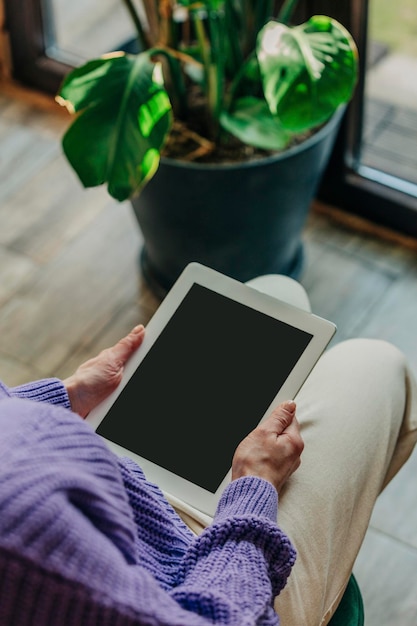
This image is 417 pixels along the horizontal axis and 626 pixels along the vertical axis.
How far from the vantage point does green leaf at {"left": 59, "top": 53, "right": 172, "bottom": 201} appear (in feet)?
4.68

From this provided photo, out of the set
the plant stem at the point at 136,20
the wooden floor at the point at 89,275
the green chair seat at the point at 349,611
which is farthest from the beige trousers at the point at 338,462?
the plant stem at the point at 136,20

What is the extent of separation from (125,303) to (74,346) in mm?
163

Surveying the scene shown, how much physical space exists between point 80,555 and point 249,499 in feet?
1.06

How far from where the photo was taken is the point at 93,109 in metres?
1.44

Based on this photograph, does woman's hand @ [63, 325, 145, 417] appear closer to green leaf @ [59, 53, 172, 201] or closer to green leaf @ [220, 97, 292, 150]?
green leaf @ [59, 53, 172, 201]

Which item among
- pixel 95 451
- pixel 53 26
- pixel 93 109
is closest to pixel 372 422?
pixel 95 451

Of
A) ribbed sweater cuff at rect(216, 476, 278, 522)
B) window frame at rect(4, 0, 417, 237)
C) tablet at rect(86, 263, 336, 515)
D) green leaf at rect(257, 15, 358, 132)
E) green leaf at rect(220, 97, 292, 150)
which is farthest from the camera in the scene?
window frame at rect(4, 0, 417, 237)

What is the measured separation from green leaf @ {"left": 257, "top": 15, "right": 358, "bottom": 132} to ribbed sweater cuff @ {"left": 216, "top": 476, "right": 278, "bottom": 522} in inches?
24.0

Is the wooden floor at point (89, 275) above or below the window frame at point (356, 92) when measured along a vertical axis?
below

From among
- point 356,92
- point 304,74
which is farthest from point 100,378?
point 356,92

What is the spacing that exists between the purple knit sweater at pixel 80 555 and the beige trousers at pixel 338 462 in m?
0.14

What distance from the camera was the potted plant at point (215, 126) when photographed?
140 centimetres

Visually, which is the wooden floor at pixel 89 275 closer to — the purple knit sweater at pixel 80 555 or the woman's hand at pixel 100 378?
the woman's hand at pixel 100 378

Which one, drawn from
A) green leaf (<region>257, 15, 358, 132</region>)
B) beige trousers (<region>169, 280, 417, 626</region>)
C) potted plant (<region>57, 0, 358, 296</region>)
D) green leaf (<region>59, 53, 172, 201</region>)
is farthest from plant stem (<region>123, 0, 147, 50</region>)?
beige trousers (<region>169, 280, 417, 626</region>)
